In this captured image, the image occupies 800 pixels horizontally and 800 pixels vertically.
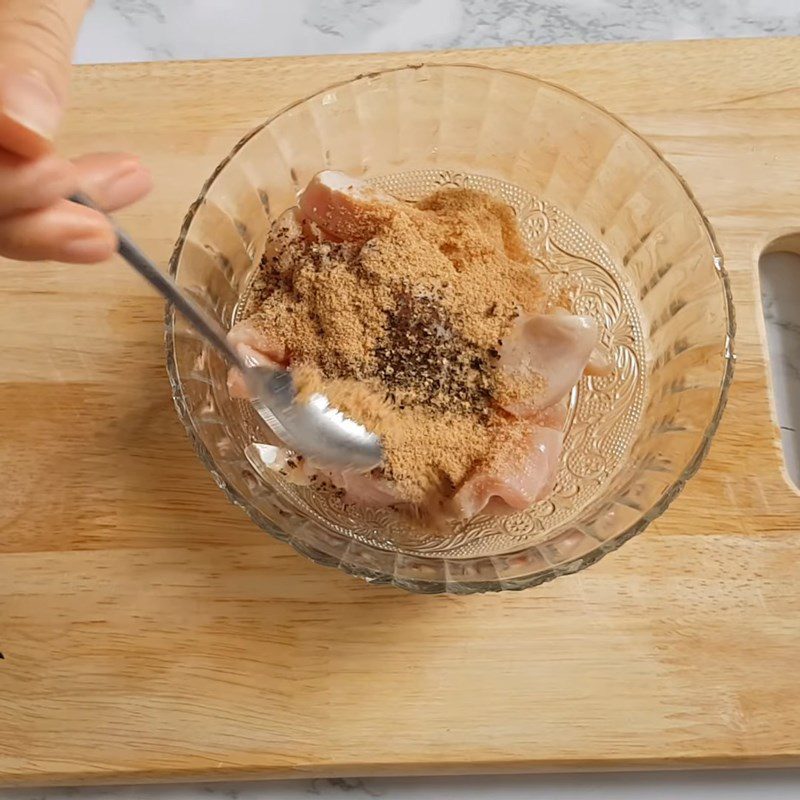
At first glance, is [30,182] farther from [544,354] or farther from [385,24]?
[385,24]

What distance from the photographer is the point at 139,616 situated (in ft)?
3.67

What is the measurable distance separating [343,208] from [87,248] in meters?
0.45

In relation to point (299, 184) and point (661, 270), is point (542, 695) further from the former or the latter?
point (299, 184)

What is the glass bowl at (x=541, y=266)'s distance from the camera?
102 centimetres

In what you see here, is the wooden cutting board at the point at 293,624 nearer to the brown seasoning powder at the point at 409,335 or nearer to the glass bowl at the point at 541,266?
the glass bowl at the point at 541,266

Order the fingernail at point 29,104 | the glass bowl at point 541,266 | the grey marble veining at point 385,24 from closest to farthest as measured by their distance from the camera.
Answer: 1. the fingernail at point 29,104
2. the glass bowl at point 541,266
3. the grey marble veining at point 385,24

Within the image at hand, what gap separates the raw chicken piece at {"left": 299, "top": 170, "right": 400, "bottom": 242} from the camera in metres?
1.12

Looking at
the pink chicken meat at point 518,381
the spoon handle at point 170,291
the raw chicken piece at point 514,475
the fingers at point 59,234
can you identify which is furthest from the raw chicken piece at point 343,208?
the fingers at point 59,234

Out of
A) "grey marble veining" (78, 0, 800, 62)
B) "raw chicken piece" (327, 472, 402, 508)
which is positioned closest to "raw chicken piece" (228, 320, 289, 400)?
"raw chicken piece" (327, 472, 402, 508)

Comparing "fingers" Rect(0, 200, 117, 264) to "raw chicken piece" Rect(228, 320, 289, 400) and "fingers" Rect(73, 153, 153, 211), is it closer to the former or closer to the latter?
"fingers" Rect(73, 153, 153, 211)

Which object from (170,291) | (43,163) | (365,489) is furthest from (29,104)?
(365,489)

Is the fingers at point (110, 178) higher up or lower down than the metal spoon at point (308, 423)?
higher up

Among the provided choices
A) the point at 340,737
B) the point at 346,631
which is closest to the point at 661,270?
the point at 346,631

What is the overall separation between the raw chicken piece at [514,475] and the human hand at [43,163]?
509 millimetres
